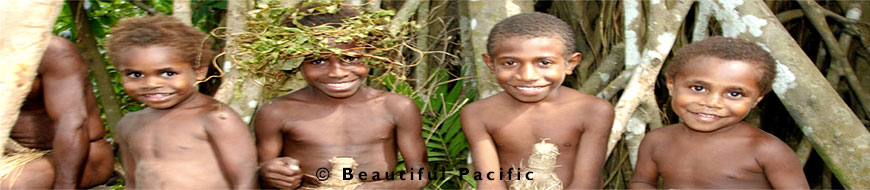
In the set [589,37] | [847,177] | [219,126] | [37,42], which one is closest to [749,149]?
[847,177]

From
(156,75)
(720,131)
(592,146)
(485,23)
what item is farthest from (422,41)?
(720,131)

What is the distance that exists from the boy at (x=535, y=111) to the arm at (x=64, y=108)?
1524mm

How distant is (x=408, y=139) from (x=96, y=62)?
8.04 feet

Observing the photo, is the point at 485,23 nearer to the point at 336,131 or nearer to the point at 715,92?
the point at 336,131

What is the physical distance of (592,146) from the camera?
2789mm

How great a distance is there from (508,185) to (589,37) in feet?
4.58

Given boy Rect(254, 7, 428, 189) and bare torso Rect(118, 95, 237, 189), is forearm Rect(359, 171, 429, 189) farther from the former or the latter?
bare torso Rect(118, 95, 237, 189)

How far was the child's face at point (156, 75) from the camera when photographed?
2588 millimetres

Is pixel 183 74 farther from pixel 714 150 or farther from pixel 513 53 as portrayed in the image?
pixel 714 150

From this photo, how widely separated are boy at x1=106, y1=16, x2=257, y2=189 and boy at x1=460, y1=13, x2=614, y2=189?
89 cm

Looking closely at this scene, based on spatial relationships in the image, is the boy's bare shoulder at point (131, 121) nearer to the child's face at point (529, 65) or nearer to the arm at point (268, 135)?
the arm at point (268, 135)

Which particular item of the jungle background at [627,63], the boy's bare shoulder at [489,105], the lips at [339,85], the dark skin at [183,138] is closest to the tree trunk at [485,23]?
the jungle background at [627,63]

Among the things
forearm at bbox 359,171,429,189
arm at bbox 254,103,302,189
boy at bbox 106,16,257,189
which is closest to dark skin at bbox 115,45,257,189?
boy at bbox 106,16,257,189

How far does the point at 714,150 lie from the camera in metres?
2.62
